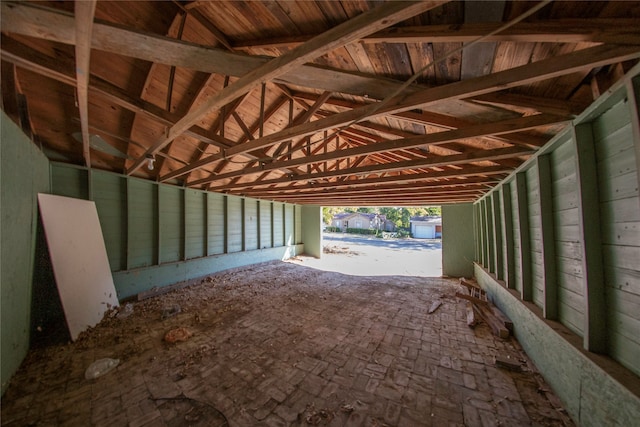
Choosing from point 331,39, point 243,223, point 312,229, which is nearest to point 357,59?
point 331,39

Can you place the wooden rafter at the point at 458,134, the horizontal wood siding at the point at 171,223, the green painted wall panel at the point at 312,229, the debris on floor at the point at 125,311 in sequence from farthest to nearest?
the green painted wall panel at the point at 312,229
the horizontal wood siding at the point at 171,223
the debris on floor at the point at 125,311
the wooden rafter at the point at 458,134

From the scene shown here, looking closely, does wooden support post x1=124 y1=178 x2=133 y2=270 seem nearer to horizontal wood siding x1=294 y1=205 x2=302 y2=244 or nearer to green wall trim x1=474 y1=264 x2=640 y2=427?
horizontal wood siding x1=294 y1=205 x2=302 y2=244

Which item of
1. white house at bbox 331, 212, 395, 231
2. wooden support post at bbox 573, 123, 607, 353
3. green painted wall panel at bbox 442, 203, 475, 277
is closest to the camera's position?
wooden support post at bbox 573, 123, 607, 353

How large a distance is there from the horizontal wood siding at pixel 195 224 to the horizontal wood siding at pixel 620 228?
24.7 feet

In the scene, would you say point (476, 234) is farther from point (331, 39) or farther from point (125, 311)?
point (125, 311)

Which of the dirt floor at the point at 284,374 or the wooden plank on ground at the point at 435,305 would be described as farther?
the wooden plank on ground at the point at 435,305

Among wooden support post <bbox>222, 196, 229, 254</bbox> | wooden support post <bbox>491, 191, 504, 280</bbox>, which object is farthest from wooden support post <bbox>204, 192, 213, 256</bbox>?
wooden support post <bbox>491, 191, 504, 280</bbox>

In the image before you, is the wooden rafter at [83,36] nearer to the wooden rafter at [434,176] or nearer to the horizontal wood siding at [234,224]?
the wooden rafter at [434,176]

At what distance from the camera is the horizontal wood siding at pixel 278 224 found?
973 centimetres

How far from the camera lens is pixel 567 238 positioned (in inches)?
87.4

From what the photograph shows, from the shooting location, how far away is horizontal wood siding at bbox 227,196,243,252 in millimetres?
7623

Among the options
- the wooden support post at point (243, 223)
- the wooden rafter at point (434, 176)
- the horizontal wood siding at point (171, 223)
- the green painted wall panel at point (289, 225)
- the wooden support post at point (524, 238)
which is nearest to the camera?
the wooden support post at point (524, 238)

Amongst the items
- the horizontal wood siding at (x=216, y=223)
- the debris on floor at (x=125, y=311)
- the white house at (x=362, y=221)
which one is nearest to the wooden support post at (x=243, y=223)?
the horizontal wood siding at (x=216, y=223)

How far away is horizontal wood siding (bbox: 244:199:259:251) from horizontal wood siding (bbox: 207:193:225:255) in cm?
98
